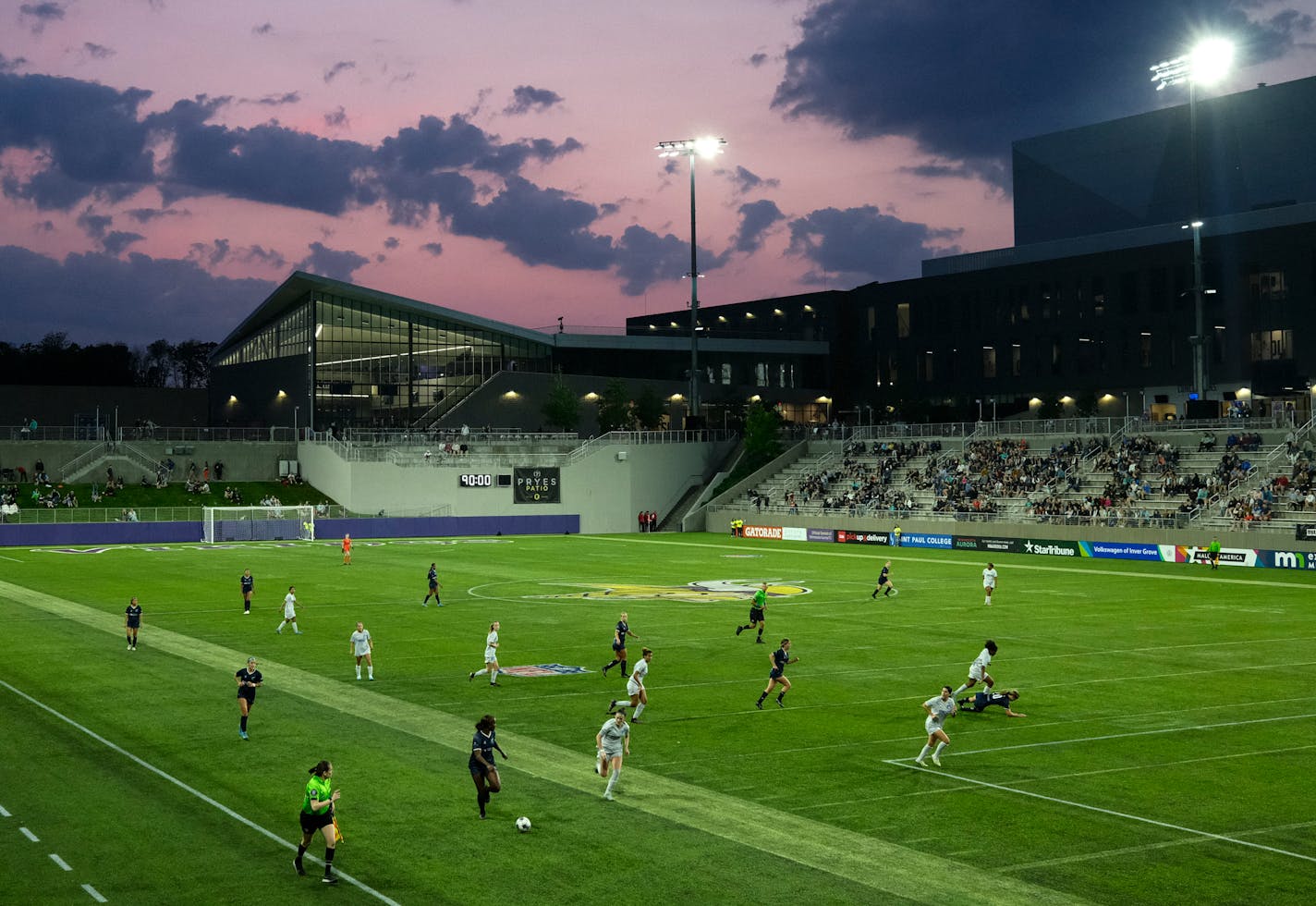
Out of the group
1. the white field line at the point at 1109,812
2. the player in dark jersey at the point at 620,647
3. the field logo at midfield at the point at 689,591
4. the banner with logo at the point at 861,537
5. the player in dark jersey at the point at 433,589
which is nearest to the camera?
the white field line at the point at 1109,812

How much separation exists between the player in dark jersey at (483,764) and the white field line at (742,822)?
2.05 meters

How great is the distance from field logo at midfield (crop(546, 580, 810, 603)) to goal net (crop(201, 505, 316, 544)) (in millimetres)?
36969

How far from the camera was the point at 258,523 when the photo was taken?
3410 inches

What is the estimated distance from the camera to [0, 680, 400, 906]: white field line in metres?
16.5

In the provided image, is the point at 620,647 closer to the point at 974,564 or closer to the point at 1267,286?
the point at 974,564

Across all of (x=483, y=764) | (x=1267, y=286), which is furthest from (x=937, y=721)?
(x=1267, y=286)

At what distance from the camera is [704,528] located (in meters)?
96.4

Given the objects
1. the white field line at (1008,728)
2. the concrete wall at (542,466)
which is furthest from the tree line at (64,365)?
the white field line at (1008,728)

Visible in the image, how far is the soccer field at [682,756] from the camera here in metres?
16.7

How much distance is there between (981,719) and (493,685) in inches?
434

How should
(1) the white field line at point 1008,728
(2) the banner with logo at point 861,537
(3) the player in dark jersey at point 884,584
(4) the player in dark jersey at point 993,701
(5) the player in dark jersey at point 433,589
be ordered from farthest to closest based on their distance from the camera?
(2) the banner with logo at point 861,537 < (3) the player in dark jersey at point 884,584 < (5) the player in dark jersey at point 433,589 < (4) the player in dark jersey at point 993,701 < (1) the white field line at point 1008,728

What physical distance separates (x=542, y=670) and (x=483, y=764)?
13.5 meters

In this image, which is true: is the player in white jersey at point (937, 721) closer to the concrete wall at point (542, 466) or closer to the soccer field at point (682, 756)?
the soccer field at point (682, 756)

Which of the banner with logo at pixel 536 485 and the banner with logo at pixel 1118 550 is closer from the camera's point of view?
the banner with logo at pixel 1118 550
